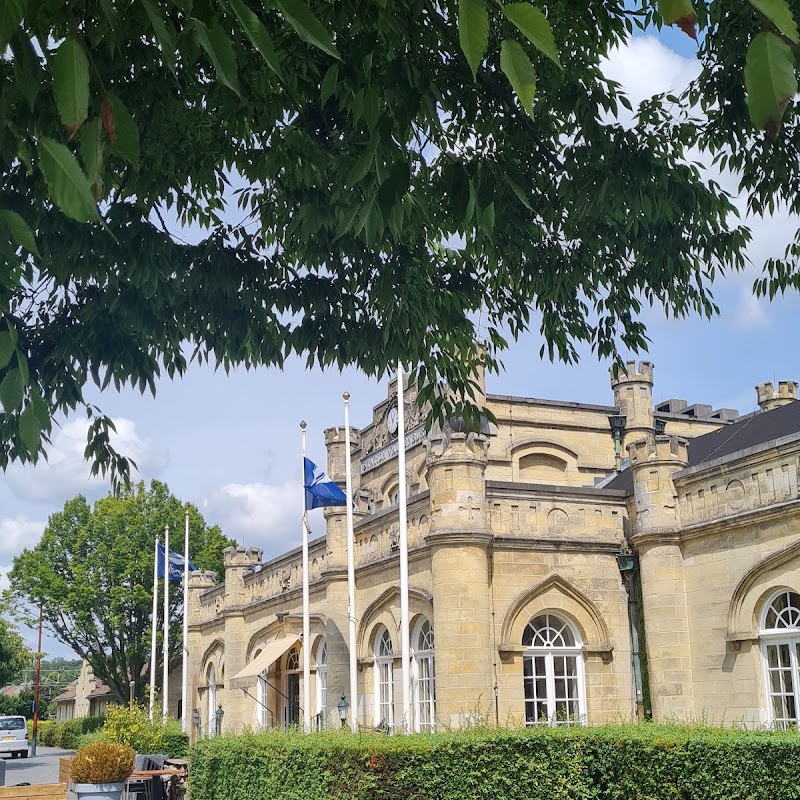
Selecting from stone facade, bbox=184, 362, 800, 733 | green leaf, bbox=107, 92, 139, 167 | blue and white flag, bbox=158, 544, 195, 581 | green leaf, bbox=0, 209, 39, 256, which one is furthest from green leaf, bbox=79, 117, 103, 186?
blue and white flag, bbox=158, 544, 195, 581

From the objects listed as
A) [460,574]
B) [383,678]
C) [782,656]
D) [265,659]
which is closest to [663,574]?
[782,656]

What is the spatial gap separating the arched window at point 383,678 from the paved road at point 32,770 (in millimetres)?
9395

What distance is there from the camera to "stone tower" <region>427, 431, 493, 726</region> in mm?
18375

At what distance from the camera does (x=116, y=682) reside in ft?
158

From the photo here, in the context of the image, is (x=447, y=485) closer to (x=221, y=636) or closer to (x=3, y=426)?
(x=3, y=426)

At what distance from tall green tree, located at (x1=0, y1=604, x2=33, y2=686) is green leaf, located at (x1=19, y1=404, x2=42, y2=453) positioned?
65.7m

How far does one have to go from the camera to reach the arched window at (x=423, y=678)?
2025 cm

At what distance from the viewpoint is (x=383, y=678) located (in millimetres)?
22453

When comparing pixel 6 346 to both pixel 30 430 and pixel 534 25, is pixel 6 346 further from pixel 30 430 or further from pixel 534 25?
pixel 534 25

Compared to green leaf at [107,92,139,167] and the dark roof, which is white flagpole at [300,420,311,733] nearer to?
the dark roof

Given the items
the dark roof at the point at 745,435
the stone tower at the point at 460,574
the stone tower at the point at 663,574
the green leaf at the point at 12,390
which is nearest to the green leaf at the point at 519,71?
the green leaf at the point at 12,390

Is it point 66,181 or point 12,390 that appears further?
point 12,390

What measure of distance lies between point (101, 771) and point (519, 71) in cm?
1478

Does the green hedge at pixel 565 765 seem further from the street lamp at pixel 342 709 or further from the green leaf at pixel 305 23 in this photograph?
the street lamp at pixel 342 709
